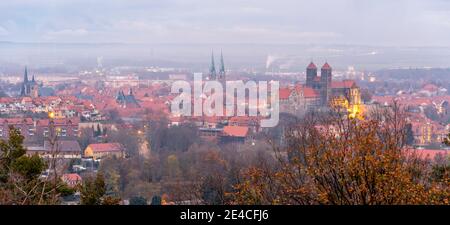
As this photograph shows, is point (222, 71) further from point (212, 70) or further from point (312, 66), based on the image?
point (312, 66)

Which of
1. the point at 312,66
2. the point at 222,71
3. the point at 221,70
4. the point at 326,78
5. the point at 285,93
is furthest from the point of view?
the point at 326,78

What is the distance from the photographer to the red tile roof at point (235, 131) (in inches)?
1065

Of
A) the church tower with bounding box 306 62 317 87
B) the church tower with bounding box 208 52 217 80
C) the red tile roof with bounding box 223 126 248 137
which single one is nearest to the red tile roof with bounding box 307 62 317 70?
the church tower with bounding box 306 62 317 87

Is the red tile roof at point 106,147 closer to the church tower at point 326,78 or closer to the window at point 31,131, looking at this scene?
the window at point 31,131

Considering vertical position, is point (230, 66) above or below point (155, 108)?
above

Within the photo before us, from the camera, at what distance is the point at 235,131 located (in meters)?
27.6

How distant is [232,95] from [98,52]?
5742 mm

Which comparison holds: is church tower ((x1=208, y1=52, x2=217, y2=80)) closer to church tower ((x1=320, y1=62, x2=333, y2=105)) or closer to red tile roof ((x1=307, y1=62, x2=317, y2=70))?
church tower ((x1=320, y1=62, x2=333, y2=105))

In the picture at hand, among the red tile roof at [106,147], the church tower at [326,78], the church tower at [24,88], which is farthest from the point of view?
the church tower at [326,78]

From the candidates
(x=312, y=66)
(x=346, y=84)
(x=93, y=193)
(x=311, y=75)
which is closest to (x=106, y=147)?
(x=346, y=84)

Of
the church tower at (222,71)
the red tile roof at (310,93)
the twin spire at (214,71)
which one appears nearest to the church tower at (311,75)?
the red tile roof at (310,93)

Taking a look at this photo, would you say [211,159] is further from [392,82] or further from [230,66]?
[392,82]

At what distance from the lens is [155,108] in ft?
102
